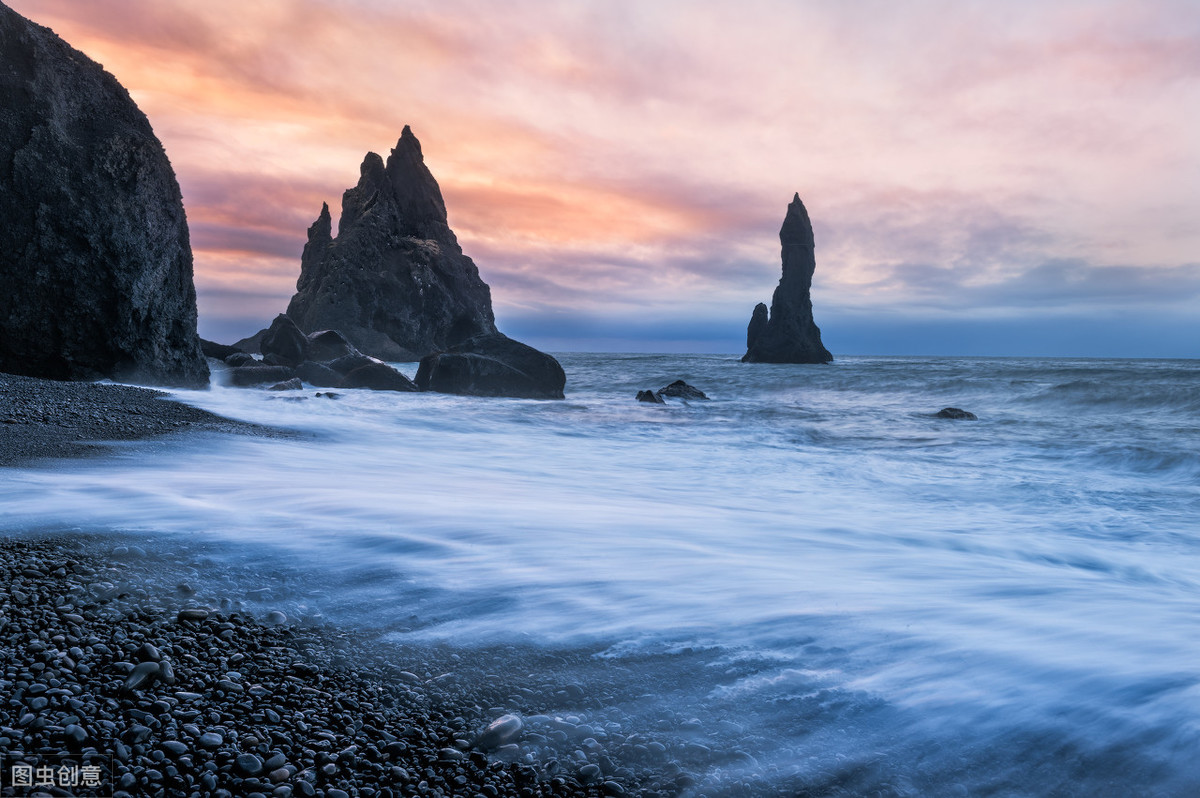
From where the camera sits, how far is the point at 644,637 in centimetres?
277

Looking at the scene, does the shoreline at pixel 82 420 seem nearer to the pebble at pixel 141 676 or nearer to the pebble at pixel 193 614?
the pebble at pixel 193 614

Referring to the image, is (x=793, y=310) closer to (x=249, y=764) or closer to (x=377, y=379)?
(x=377, y=379)

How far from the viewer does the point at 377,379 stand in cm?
1944

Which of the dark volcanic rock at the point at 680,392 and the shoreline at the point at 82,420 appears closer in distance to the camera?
the shoreline at the point at 82,420

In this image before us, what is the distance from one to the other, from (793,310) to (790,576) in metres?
63.4

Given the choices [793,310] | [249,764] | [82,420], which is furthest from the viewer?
[793,310]

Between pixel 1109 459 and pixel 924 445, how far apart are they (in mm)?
2756

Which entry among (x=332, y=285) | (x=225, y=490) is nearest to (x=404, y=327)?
(x=332, y=285)

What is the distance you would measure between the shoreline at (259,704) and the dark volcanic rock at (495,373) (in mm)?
16262

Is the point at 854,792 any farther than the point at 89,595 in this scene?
No

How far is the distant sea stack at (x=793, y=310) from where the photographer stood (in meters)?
63.8

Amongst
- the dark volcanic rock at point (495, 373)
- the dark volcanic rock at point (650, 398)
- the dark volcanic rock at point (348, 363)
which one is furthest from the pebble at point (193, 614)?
the dark volcanic rock at point (348, 363)

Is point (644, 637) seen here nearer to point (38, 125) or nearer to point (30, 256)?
point (30, 256)

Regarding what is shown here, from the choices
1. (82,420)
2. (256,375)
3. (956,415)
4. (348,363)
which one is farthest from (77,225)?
(956,415)
